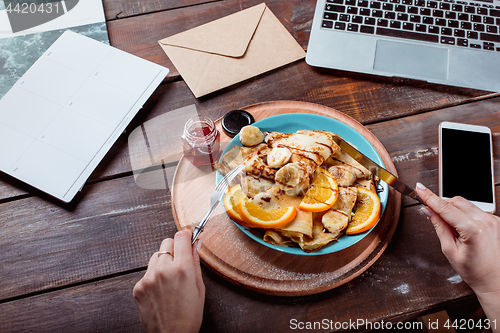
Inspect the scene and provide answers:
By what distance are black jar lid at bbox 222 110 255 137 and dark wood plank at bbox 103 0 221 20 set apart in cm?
52

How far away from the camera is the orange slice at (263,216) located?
2.66ft

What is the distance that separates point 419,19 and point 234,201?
0.91 metres

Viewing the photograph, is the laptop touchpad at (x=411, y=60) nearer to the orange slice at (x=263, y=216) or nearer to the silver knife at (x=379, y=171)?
the silver knife at (x=379, y=171)

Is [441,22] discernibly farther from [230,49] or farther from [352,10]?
[230,49]

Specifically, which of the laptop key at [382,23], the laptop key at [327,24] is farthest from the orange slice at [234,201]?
the laptop key at [382,23]

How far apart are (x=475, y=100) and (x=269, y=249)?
862 mm

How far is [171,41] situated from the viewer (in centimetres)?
117

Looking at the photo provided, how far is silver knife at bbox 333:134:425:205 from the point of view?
810mm

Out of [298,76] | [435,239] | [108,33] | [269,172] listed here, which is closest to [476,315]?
[435,239]

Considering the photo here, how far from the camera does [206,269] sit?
88 centimetres

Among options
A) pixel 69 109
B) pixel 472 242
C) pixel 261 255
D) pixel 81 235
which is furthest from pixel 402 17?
pixel 81 235

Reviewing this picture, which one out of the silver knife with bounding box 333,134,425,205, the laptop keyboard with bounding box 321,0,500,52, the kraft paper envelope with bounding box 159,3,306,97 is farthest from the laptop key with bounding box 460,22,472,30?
the silver knife with bounding box 333,134,425,205

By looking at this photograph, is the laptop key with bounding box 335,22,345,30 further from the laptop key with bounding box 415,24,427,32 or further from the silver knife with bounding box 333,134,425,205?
the silver knife with bounding box 333,134,425,205

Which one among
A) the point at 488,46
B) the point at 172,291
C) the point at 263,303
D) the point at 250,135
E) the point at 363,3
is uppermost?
the point at 363,3
